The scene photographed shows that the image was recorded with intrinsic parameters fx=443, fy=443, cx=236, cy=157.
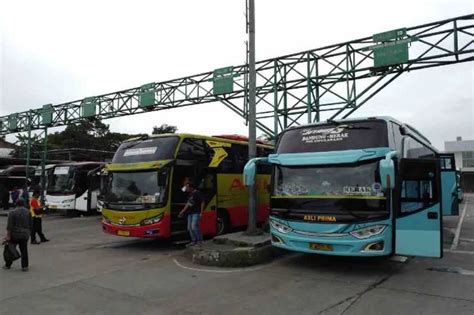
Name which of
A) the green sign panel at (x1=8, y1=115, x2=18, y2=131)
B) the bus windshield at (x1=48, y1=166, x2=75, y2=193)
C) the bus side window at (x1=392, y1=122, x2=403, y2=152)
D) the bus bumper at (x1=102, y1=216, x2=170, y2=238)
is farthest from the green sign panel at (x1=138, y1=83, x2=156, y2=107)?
the bus side window at (x1=392, y1=122, x2=403, y2=152)

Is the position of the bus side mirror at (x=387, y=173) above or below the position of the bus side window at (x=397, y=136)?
below

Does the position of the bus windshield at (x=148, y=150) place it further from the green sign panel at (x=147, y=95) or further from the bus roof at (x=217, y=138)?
the green sign panel at (x=147, y=95)

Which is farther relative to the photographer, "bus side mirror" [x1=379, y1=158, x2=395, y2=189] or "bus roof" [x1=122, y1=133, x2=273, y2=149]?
"bus roof" [x1=122, y1=133, x2=273, y2=149]

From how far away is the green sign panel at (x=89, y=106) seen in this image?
29875 mm

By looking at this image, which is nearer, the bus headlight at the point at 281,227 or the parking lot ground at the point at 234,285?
the parking lot ground at the point at 234,285

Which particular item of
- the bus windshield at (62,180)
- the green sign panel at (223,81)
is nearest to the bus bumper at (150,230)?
the green sign panel at (223,81)

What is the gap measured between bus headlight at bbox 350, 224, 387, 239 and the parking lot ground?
0.82 meters

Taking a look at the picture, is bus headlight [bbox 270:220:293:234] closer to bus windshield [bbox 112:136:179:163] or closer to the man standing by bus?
the man standing by bus

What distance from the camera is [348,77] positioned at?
1920 cm

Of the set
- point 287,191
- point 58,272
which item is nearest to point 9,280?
point 58,272

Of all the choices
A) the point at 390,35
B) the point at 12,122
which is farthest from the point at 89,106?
the point at 390,35

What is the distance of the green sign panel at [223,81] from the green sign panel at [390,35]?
7.31 m

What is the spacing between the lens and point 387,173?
25.5 feet

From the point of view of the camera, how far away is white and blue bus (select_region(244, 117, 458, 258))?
815 cm
